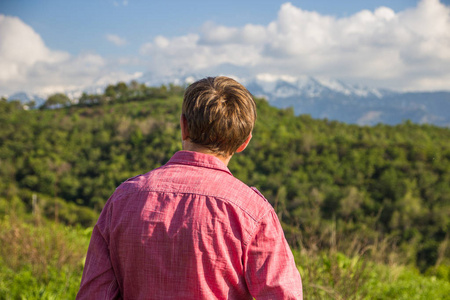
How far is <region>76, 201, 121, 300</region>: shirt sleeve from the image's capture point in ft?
3.59

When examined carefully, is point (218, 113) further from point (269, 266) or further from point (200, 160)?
point (269, 266)

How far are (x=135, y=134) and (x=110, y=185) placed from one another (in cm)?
787

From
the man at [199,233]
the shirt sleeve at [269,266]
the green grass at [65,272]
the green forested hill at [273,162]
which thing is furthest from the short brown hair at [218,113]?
the green forested hill at [273,162]

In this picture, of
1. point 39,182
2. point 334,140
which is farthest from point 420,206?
point 39,182

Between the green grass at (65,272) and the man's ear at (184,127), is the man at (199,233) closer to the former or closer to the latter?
the man's ear at (184,127)

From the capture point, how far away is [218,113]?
1.08 meters

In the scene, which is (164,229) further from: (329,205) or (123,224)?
(329,205)

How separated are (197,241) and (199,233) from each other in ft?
0.08

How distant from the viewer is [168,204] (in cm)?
104

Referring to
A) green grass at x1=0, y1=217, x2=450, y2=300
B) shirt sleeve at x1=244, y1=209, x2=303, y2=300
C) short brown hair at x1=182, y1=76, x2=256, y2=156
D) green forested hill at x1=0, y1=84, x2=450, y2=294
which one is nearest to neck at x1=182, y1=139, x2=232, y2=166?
short brown hair at x1=182, y1=76, x2=256, y2=156

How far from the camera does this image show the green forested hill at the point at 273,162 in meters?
25.6

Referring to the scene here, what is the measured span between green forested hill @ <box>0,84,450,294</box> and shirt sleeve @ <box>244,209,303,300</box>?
62.3 feet

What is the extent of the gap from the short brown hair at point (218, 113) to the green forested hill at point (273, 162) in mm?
19104

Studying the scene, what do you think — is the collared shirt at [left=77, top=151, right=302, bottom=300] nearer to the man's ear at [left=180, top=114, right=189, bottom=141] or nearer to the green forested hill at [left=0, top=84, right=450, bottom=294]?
the man's ear at [left=180, top=114, right=189, bottom=141]
